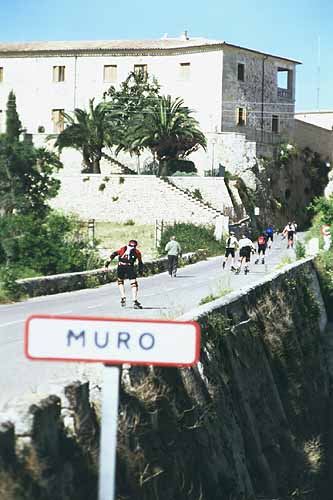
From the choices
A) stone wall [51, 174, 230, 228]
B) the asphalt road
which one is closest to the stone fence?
the asphalt road

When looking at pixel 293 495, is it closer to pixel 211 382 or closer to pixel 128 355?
pixel 211 382

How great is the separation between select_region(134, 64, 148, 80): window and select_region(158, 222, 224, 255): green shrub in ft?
66.9

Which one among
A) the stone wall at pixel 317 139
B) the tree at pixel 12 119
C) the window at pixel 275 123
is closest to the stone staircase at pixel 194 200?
the tree at pixel 12 119

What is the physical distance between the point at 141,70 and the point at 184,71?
9.53 ft

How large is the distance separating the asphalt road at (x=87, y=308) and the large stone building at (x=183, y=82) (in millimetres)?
31518

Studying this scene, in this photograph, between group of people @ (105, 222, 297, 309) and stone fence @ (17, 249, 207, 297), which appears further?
stone fence @ (17, 249, 207, 297)

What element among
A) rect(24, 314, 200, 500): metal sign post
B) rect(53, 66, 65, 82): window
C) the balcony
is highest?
rect(53, 66, 65, 82): window

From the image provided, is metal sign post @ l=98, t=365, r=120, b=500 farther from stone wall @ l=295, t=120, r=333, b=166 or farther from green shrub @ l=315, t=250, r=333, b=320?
stone wall @ l=295, t=120, r=333, b=166

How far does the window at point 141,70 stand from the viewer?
250 feet

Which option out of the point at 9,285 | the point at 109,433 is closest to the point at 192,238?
the point at 9,285

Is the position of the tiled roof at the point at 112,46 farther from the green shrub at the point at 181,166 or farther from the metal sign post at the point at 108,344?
the metal sign post at the point at 108,344

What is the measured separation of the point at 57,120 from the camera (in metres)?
79.9

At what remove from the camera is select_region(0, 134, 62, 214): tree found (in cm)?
4819

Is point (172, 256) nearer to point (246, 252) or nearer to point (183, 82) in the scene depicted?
point (246, 252)
